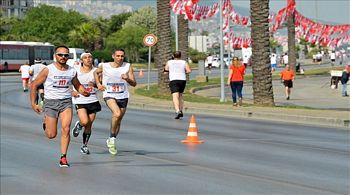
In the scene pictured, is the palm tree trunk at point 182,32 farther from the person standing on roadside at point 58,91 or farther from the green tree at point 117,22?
the green tree at point 117,22

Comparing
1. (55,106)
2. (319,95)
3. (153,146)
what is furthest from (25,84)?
(55,106)

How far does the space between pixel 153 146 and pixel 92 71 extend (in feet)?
7.21

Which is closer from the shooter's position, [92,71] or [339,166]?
[339,166]

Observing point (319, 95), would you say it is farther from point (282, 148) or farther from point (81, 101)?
point (81, 101)

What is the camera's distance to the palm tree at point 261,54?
27.4 metres

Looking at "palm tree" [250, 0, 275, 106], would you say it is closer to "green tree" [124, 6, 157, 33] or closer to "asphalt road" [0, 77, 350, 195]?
"asphalt road" [0, 77, 350, 195]

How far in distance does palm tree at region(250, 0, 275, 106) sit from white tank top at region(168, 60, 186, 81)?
5543 mm

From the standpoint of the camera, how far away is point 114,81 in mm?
13836

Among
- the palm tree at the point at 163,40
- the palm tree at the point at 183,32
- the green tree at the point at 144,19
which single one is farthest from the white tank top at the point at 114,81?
the green tree at the point at 144,19

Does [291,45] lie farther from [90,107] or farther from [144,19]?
[144,19]

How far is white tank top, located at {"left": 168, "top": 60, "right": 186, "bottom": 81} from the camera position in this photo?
22359 mm

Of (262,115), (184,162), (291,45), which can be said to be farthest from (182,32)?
(184,162)

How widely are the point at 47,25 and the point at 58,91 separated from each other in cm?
11428

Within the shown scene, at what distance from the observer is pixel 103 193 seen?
31.7 ft
